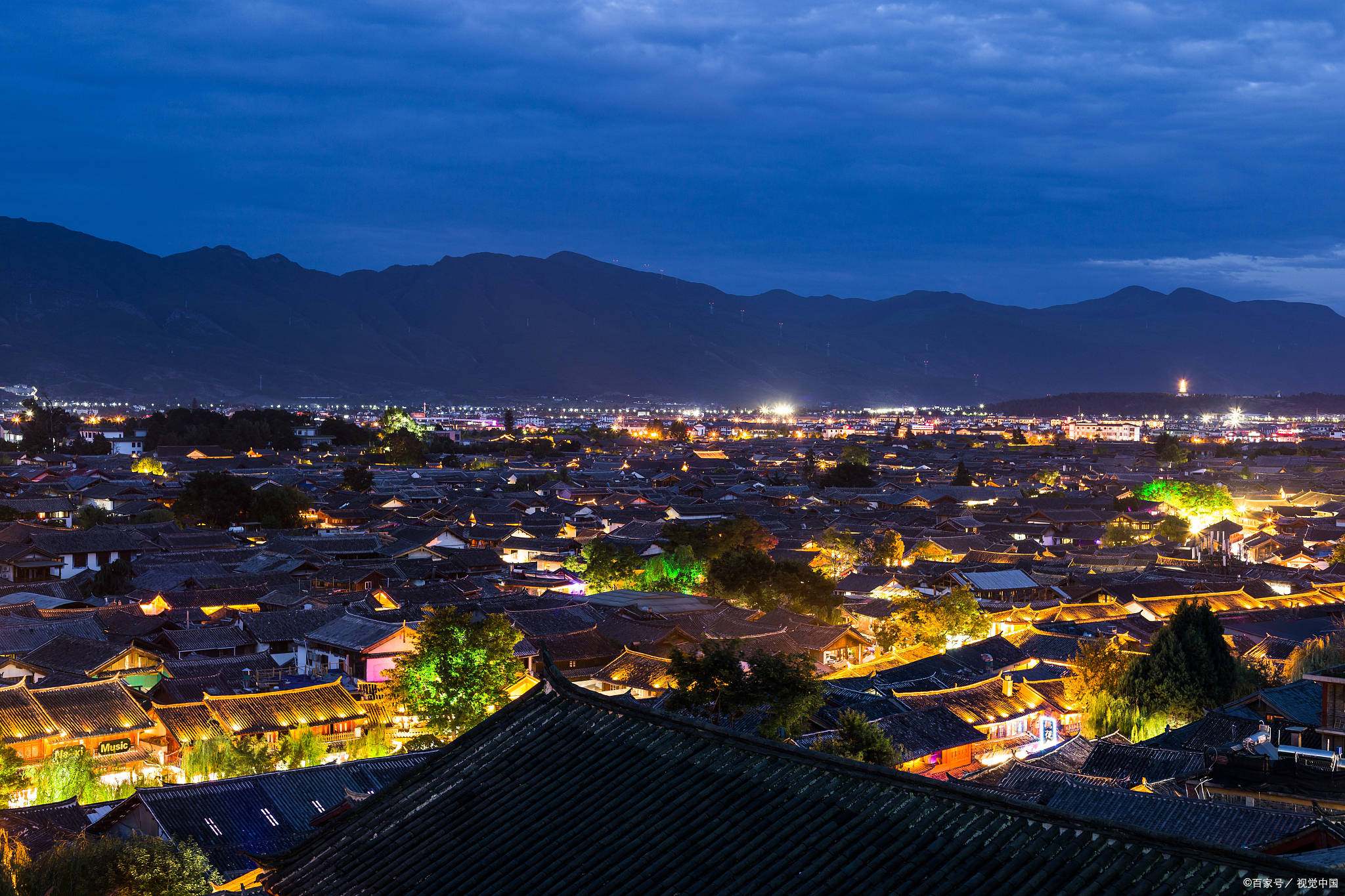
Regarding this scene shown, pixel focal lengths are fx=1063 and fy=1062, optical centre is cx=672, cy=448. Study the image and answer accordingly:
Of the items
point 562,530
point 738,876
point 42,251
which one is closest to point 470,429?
point 562,530

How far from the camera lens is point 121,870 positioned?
8328mm

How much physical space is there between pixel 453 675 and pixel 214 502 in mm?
29382

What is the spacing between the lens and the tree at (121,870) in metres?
7.77

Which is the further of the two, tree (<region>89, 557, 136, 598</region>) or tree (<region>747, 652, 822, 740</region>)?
tree (<region>89, 557, 136, 598</region>)

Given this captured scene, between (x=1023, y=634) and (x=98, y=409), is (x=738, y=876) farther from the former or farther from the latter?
(x=98, y=409)

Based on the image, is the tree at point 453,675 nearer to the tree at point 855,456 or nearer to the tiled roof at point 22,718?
the tiled roof at point 22,718

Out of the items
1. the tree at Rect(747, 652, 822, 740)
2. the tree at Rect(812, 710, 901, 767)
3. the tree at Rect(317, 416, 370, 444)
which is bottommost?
the tree at Rect(812, 710, 901, 767)

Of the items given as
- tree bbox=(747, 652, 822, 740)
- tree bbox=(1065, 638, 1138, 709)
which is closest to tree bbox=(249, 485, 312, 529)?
tree bbox=(1065, 638, 1138, 709)

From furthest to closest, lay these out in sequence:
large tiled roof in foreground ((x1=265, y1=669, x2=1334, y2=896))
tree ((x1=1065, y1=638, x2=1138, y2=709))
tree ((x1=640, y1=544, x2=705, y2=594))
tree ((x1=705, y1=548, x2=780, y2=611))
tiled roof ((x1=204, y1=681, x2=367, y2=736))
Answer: tree ((x1=640, y1=544, x2=705, y2=594))
tree ((x1=705, y1=548, x2=780, y2=611))
tree ((x1=1065, y1=638, x2=1138, y2=709))
tiled roof ((x1=204, y1=681, x2=367, y2=736))
large tiled roof in foreground ((x1=265, y1=669, x2=1334, y2=896))

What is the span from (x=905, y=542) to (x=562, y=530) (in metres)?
13.4

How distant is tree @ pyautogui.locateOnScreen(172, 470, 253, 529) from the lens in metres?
41.8

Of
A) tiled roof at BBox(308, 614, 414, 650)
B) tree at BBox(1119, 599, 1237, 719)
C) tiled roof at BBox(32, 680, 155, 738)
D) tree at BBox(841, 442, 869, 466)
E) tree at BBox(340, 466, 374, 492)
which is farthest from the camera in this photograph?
tree at BBox(841, 442, 869, 466)

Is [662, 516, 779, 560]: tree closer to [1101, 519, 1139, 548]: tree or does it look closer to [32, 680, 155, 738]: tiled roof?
[1101, 519, 1139, 548]: tree

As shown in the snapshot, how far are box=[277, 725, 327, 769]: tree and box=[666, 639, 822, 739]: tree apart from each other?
241 inches
